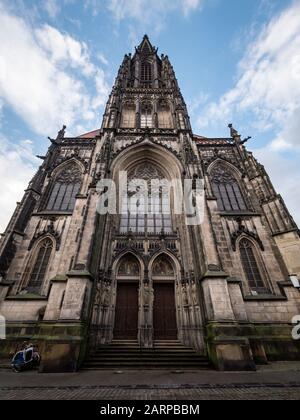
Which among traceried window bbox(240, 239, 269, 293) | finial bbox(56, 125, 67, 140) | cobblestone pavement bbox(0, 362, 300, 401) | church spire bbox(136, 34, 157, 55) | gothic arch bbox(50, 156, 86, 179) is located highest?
church spire bbox(136, 34, 157, 55)

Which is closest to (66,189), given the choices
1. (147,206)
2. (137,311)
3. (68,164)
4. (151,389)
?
(68,164)

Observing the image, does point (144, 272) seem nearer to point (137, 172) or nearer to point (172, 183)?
point (172, 183)

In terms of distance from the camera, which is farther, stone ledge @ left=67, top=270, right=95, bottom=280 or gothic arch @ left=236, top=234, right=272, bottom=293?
gothic arch @ left=236, top=234, right=272, bottom=293

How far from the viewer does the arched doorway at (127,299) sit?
9609 mm

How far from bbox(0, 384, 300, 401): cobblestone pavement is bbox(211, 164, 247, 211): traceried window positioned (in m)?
10.5

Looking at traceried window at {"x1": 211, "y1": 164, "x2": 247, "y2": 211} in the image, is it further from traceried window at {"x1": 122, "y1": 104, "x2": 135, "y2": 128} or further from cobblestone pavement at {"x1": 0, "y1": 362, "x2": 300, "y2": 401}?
cobblestone pavement at {"x1": 0, "y1": 362, "x2": 300, "y2": 401}

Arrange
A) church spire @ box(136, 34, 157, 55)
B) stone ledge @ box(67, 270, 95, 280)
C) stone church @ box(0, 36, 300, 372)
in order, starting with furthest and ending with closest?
church spire @ box(136, 34, 157, 55) < stone ledge @ box(67, 270, 95, 280) < stone church @ box(0, 36, 300, 372)

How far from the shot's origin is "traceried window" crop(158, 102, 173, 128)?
18.5 m

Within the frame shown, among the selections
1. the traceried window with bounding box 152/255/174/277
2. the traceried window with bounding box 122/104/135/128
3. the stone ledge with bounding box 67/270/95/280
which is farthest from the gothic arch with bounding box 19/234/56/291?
the traceried window with bounding box 122/104/135/128

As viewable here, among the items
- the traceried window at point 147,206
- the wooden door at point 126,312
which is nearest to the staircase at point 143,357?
the wooden door at point 126,312

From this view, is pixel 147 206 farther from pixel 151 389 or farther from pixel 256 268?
pixel 151 389

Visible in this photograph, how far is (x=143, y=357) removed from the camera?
26.1 ft

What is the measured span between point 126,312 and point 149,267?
8.10ft

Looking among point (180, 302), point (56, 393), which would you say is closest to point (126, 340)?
point (180, 302)
